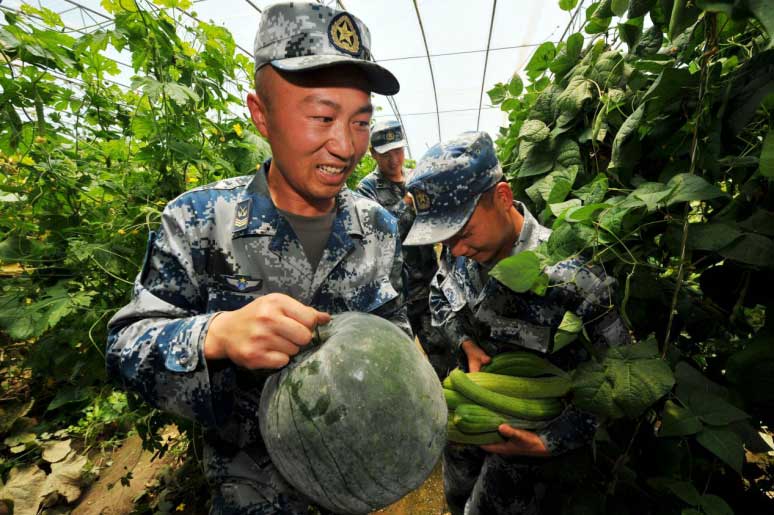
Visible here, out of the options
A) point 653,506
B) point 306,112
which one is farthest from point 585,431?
point 306,112

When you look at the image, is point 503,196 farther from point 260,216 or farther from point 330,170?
point 260,216

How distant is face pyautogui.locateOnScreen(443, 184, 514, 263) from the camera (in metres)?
1.71

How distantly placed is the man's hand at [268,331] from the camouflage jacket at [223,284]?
0.47ft

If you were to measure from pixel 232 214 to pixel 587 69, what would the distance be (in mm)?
1967

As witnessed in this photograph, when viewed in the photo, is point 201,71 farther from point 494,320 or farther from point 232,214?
point 494,320

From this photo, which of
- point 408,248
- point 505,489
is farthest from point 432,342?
point 505,489

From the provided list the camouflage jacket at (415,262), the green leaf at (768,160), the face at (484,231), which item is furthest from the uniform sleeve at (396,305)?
the camouflage jacket at (415,262)

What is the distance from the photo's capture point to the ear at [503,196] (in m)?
1.74

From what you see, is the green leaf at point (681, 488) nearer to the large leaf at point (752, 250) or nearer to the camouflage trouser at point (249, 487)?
the large leaf at point (752, 250)

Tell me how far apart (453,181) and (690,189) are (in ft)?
2.80


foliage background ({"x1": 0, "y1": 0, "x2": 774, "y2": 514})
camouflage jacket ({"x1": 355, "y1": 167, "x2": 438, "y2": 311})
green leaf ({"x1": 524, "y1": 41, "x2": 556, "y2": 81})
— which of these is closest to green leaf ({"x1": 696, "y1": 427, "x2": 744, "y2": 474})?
foliage background ({"x1": 0, "y1": 0, "x2": 774, "y2": 514})

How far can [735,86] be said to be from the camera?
1104 millimetres

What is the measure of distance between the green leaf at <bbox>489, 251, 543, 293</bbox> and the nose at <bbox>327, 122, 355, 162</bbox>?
2.11ft

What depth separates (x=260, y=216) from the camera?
1294 mm
